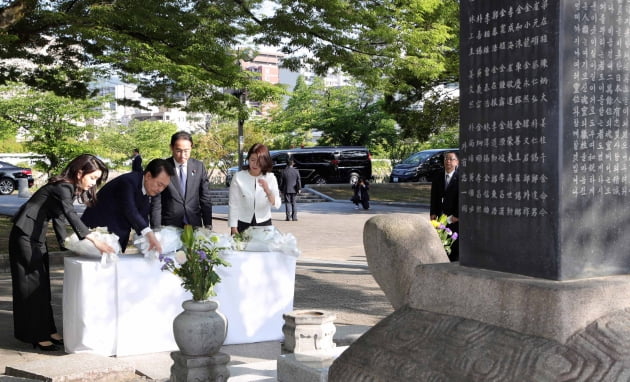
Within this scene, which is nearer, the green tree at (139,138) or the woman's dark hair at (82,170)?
the woman's dark hair at (82,170)

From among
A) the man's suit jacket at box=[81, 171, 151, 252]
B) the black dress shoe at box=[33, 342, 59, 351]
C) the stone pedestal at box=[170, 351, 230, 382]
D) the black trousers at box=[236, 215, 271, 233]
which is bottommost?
the black dress shoe at box=[33, 342, 59, 351]

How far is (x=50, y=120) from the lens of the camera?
33.9 meters

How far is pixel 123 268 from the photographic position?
7.32m

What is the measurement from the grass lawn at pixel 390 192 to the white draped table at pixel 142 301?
2275 cm

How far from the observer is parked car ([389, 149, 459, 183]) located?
3781 centimetres

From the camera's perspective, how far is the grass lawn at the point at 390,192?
31859 mm

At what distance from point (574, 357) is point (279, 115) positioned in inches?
1939

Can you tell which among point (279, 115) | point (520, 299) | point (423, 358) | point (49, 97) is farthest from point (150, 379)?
point (279, 115)

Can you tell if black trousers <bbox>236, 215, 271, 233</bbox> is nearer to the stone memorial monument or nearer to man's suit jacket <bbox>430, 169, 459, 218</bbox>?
man's suit jacket <bbox>430, 169, 459, 218</bbox>

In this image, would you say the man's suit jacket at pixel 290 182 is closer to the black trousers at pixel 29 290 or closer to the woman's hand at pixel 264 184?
the woman's hand at pixel 264 184

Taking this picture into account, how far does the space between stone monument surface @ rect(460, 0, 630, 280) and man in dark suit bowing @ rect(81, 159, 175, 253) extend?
Result: 11.3 feet

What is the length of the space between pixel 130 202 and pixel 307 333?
2.13 m

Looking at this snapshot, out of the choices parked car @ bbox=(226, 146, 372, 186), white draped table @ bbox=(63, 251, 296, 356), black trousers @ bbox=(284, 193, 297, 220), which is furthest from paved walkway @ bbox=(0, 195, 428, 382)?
parked car @ bbox=(226, 146, 372, 186)

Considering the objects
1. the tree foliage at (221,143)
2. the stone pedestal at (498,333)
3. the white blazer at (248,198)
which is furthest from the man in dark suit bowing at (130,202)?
the tree foliage at (221,143)
